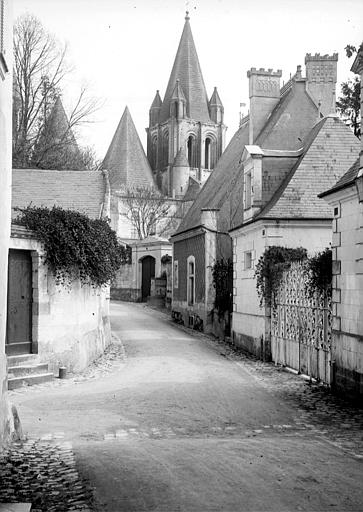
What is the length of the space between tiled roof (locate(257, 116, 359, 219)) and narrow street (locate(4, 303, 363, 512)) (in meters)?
4.99

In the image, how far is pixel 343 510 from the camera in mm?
4922

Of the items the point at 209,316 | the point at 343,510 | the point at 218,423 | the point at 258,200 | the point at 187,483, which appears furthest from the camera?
the point at 209,316

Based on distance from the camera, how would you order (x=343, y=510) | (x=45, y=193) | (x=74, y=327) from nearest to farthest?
1. (x=343, y=510)
2. (x=74, y=327)
3. (x=45, y=193)

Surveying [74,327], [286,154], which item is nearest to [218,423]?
[74,327]

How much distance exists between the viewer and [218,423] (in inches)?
350

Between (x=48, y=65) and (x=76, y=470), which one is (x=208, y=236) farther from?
(x=76, y=470)

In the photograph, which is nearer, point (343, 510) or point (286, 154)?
point (343, 510)

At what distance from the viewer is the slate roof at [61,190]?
20.2 m

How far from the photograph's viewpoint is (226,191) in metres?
27.5

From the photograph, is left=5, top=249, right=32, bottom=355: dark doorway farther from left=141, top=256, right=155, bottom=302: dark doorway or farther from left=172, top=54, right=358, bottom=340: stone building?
left=141, top=256, right=155, bottom=302: dark doorway

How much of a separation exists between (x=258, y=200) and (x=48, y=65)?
17542 millimetres

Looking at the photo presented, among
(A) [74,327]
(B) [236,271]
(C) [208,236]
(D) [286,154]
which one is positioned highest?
(D) [286,154]

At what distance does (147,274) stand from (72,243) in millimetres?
31457

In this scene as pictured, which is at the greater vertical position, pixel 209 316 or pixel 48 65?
pixel 48 65
